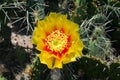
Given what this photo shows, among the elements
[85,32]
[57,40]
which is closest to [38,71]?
[57,40]

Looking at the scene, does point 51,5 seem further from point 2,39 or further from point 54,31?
point 54,31

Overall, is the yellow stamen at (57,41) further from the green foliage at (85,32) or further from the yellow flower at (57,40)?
the green foliage at (85,32)

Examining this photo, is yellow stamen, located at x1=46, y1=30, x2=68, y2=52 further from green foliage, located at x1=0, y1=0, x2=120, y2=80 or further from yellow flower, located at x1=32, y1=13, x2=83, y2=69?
green foliage, located at x1=0, y1=0, x2=120, y2=80

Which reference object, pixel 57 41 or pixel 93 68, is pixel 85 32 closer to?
pixel 93 68

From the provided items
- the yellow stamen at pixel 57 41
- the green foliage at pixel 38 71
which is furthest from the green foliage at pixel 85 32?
the yellow stamen at pixel 57 41

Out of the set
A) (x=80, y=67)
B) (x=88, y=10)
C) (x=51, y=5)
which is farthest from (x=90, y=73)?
(x=51, y=5)

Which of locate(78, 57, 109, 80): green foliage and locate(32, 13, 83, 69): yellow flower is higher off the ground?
locate(32, 13, 83, 69): yellow flower

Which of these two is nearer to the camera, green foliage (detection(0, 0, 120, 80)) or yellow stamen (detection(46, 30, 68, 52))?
yellow stamen (detection(46, 30, 68, 52))

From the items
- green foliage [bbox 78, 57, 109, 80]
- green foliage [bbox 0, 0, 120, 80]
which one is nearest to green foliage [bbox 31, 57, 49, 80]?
green foliage [bbox 0, 0, 120, 80]
